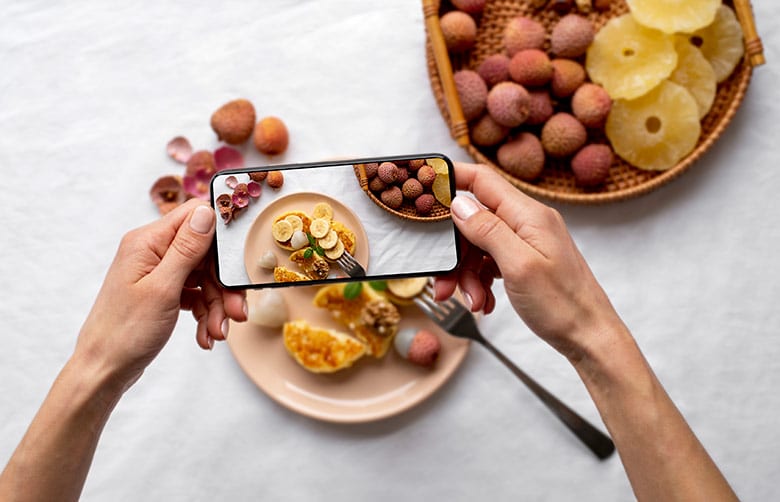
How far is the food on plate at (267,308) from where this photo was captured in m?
0.81

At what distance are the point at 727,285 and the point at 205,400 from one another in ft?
2.18

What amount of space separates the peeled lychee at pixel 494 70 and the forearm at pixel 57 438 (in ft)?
A: 1.75

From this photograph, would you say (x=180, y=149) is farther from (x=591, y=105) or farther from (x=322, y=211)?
(x=591, y=105)

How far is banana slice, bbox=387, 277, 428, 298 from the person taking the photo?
2.63 ft

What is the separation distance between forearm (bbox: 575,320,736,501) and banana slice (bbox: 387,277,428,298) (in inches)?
9.0

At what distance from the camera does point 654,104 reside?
2.70 ft

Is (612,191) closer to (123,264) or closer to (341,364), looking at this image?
(341,364)

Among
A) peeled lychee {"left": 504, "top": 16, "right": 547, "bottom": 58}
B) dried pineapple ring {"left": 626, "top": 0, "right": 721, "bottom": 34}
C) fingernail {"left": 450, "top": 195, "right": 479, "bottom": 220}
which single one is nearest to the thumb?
fingernail {"left": 450, "top": 195, "right": 479, "bottom": 220}

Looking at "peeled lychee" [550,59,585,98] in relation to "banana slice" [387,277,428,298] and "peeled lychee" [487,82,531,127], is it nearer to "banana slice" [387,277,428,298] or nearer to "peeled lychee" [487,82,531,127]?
"peeled lychee" [487,82,531,127]

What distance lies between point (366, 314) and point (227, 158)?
262 mm

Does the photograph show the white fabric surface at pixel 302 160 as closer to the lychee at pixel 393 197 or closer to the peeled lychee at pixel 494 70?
the peeled lychee at pixel 494 70

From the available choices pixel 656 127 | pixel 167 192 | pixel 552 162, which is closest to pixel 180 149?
pixel 167 192

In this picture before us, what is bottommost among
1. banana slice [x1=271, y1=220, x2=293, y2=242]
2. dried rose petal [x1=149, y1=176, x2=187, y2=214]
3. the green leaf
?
the green leaf

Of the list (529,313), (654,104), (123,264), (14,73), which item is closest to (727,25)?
(654,104)
